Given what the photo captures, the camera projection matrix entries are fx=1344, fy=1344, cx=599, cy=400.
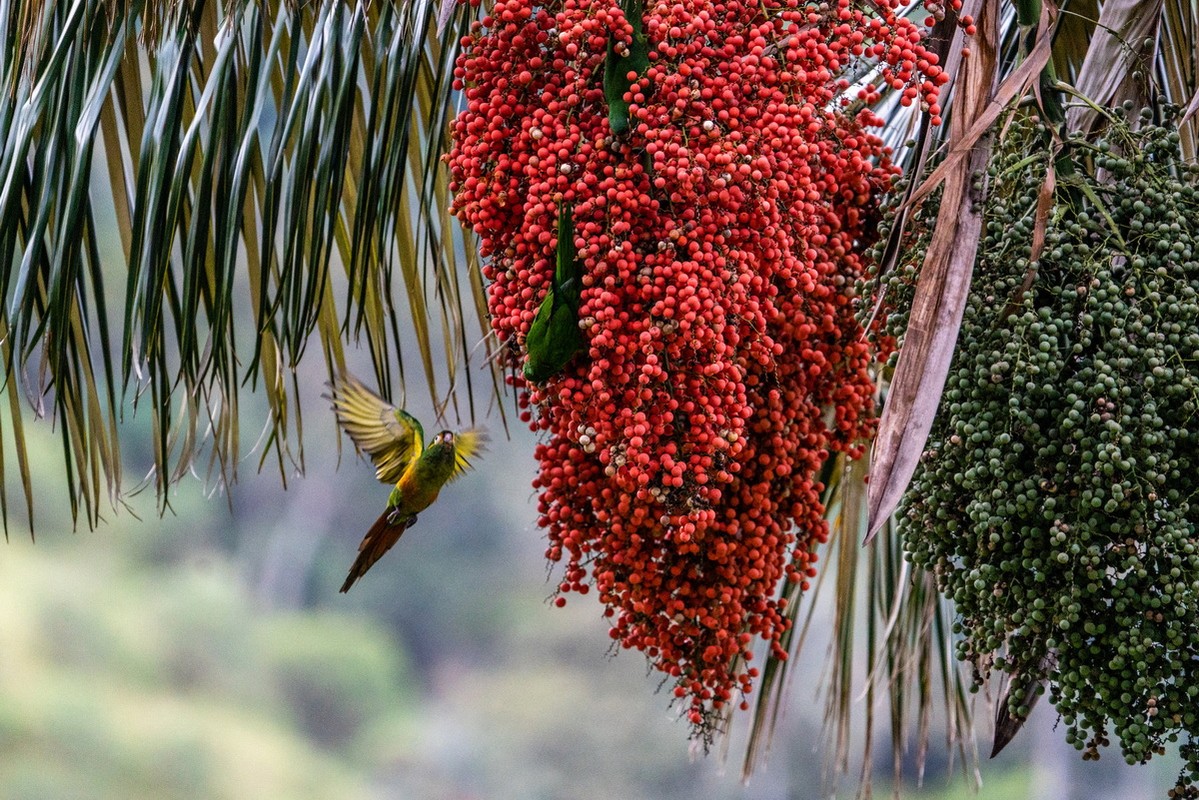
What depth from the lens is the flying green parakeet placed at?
5.72 feet

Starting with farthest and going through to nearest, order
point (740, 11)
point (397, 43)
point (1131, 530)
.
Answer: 1. point (397, 43)
2. point (740, 11)
3. point (1131, 530)

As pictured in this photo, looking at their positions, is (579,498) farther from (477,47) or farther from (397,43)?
(397,43)

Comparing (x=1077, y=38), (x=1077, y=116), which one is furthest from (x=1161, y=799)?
(x=1077, y=116)

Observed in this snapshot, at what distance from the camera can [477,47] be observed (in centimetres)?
142

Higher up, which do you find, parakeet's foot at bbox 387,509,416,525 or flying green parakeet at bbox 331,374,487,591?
flying green parakeet at bbox 331,374,487,591

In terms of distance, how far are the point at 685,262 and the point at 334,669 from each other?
2.53 m

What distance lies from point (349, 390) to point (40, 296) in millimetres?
420

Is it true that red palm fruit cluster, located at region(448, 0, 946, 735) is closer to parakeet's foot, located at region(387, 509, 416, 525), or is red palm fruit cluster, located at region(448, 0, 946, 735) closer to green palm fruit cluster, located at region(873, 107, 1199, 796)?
green palm fruit cluster, located at region(873, 107, 1199, 796)

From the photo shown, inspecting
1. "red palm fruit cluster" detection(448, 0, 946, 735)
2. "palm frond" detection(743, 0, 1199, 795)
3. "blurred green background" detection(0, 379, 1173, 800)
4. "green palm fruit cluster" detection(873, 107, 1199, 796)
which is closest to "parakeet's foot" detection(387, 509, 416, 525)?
"red palm fruit cluster" detection(448, 0, 946, 735)

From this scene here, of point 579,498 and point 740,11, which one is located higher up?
point 740,11

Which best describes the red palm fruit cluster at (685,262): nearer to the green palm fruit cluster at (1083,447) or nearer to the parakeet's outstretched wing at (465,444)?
the green palm fruit cluster at (1083,447)

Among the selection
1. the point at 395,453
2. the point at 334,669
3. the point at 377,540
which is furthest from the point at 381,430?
the point at 334,669

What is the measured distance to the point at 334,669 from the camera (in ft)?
11.6

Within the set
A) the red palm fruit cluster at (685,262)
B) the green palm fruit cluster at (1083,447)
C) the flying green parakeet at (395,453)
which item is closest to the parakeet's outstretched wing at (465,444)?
the flying green parakeet at (395,453)
